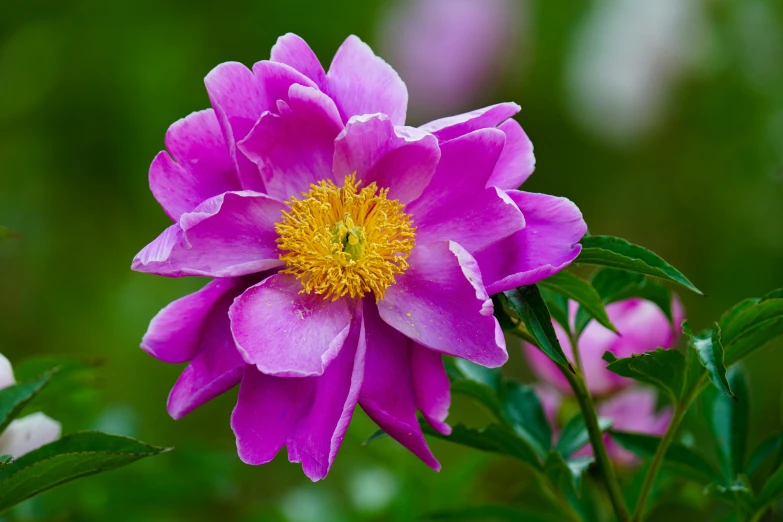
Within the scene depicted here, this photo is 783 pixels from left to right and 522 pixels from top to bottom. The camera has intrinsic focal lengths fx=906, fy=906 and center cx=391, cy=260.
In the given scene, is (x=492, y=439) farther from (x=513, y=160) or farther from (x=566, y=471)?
(x=513, y=160)

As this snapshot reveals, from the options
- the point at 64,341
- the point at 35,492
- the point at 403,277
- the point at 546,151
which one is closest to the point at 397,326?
the point at 403,277

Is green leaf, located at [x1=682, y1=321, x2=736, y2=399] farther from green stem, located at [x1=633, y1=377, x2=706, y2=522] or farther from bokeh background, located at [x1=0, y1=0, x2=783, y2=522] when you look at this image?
bokeh background, located at [x1=0, y1=0, x2=783, y2=522]

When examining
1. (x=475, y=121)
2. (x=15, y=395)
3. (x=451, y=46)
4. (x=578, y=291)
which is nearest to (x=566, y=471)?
(x=578, y=291)

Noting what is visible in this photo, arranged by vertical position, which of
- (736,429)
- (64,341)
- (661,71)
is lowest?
(64,341)

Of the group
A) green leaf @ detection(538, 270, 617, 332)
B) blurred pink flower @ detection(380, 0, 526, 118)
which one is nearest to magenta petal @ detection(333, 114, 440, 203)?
green leaf @ detection(538, 270, 617, 332)

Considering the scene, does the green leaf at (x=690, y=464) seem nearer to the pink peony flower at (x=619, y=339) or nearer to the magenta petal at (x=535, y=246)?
the pink peony flower at (x=619, y=339)

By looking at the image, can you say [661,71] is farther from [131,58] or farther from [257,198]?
[257,198]
